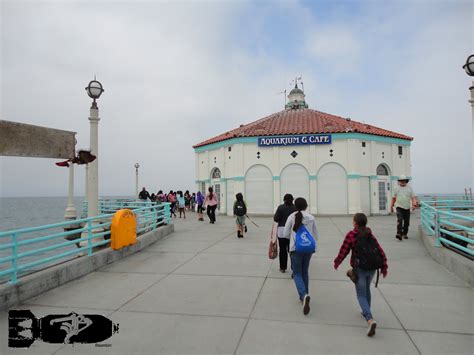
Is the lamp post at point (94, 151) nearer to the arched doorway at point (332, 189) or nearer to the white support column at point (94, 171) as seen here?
the white support column at point (94, 171)

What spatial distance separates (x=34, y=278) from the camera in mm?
5293

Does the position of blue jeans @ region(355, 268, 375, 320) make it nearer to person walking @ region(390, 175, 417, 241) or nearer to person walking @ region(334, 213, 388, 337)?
person walking @ region(334, 213, 388, 337)

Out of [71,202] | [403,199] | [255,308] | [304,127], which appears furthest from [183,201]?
[255,308]

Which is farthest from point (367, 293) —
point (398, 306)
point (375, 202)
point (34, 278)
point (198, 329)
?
point (375, 202)

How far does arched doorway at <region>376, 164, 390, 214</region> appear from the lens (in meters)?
20.0

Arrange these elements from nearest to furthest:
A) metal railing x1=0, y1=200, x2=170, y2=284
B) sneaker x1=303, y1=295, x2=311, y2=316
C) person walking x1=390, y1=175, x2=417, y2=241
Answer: sneaker x1=303, y1=295, x2=311, y2=316 < metal railing x1=0, y1=200, x2=170, y2=284 < person walking x1=390, y1=175, x2=417, y2=241

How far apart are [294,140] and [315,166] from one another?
2.10 metres

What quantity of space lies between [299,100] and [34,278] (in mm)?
25800

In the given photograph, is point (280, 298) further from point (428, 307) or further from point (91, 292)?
point (91, 292)

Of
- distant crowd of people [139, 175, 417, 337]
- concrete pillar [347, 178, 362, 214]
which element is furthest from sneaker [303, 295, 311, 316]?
concrete pillar [347, 178, 362, 214]

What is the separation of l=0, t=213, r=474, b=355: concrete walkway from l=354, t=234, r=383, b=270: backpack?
860 millimetres

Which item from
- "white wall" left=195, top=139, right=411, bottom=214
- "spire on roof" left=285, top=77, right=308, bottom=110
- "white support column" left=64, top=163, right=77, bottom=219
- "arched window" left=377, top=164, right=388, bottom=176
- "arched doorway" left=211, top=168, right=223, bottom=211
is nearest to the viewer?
"white support column" left=64, top=163, right=77, bottom=219

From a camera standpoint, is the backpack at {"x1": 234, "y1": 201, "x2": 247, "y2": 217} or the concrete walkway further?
the backpack at {"x1": 234, "y1": 201, "x2": 247, "y2": 217}

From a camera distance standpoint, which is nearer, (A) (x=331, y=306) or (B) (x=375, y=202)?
(A) (x=331, y=306)
